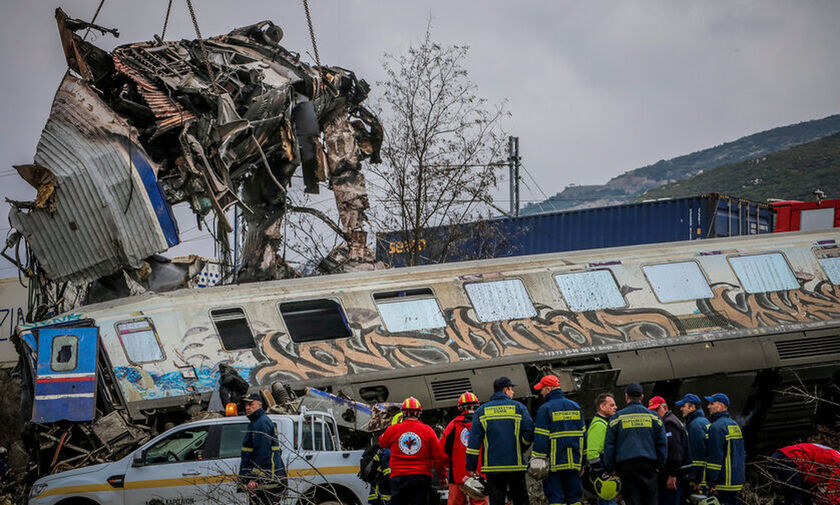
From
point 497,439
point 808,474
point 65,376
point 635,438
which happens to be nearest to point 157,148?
point 65,376

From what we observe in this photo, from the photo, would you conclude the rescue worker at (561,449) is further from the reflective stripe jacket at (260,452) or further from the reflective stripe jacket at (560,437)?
the reflective stripe jacket at (260,452)

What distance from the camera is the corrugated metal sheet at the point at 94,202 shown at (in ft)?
48.8

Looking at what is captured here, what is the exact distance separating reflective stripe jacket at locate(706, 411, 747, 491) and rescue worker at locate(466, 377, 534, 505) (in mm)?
2032

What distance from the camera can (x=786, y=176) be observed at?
72125 mm

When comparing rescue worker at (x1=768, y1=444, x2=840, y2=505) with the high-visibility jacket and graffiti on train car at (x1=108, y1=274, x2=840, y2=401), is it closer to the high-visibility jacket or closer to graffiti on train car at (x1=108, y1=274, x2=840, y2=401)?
the high-visibility jacket

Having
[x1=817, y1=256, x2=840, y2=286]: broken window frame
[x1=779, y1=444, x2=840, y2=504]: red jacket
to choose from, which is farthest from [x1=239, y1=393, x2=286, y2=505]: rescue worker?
[x1=817, y1=256, x2=840, y2=286]: broken window frame

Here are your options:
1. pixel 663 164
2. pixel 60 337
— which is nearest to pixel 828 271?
pixel 60 337

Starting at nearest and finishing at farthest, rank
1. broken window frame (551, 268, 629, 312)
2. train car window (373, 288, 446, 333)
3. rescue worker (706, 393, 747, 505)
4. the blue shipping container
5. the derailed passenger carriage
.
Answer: rescue worker (706, 393, 747, 505) < the derailed passenger carriage < train car window (373, 288, 446, 333) < broken window frame (551, 268, 629, 312) < the blue shipping container

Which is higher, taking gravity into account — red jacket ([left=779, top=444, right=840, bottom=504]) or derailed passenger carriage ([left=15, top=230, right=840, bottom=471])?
derailed passenger carriage ([left=15, top=230, right=840, bottom=471])

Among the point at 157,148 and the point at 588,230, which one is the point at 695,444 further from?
the point at 588,230

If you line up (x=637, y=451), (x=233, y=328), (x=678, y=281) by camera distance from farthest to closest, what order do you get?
(x=678, y=281), (x=233, y=328), (x=637, y=451)

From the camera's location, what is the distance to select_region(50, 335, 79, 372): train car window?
12.8 metres

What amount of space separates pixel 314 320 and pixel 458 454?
492 centimetres

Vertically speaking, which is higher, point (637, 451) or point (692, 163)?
point (692, 163)
